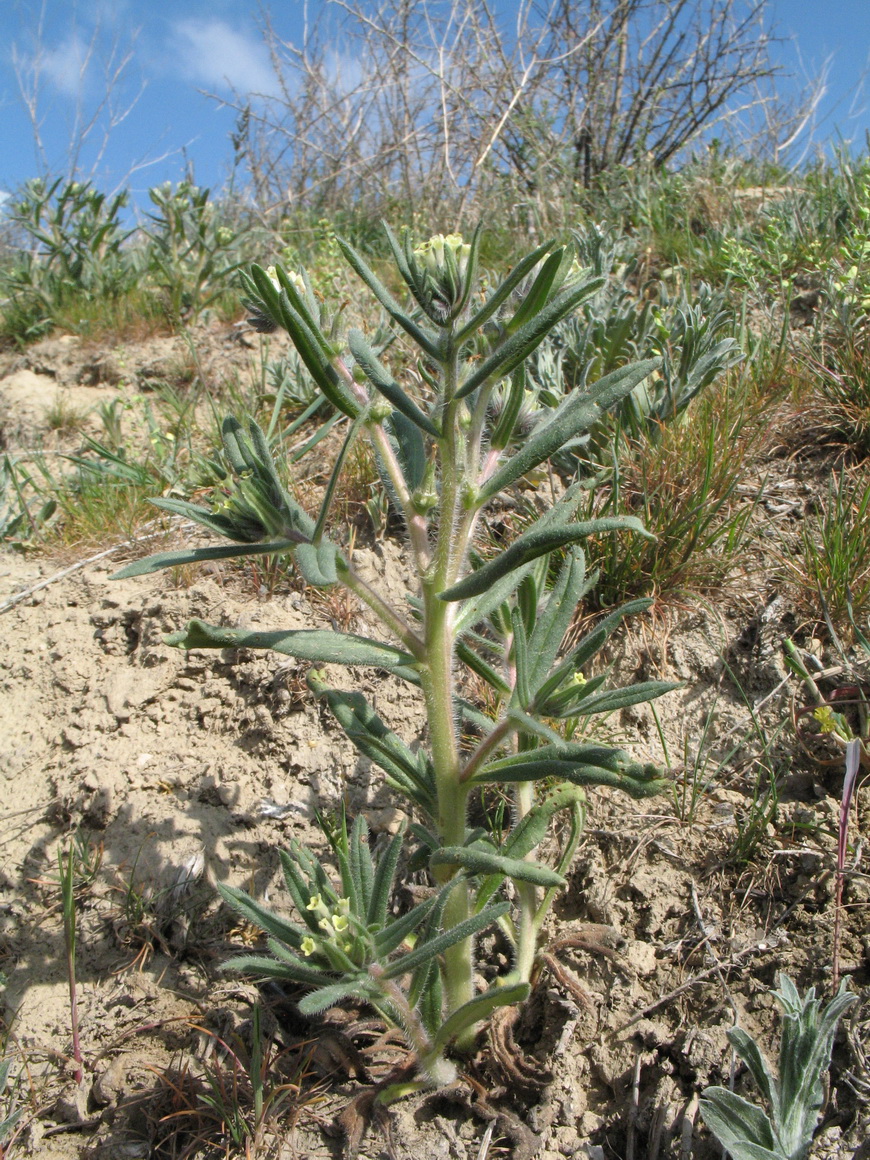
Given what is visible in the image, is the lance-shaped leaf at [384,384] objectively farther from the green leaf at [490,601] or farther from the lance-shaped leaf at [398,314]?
the green leaf at [490,601]

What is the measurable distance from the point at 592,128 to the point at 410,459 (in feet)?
19.0

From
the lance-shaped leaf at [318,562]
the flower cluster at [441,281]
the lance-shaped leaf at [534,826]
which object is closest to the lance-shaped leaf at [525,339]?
the flower cluster at [441,281]

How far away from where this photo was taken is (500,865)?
A: 4.70ft

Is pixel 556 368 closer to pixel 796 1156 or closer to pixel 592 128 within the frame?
pixel 796 1156

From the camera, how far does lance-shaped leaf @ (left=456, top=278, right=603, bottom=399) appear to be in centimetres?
140

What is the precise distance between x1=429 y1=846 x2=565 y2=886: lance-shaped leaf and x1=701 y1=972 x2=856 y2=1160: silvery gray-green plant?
1.53ft

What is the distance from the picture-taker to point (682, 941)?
6.16 feet

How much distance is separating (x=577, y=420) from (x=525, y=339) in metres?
0.17

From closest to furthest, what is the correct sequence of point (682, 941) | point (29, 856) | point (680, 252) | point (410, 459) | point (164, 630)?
point (410, 459) < point (682, 941) < point (29, 856) < point (164, 630) < point (680, 252)

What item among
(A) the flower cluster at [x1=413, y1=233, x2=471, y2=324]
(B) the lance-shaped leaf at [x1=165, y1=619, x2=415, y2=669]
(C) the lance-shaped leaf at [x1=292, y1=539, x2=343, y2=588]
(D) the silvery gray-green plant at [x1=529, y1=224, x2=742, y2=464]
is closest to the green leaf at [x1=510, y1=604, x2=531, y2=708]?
(B) the lance-shaped leaf at [x1=165, y1=619, x2=415, y2=669]

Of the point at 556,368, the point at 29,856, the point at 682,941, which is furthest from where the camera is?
the point at 556,368

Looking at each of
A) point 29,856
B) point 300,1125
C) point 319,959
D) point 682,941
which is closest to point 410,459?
point 319,959

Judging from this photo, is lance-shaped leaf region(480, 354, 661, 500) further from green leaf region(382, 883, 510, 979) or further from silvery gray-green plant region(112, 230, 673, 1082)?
green leaf region(382, 883, 510, 979)

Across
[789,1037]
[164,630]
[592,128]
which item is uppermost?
[592,128]
